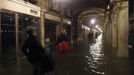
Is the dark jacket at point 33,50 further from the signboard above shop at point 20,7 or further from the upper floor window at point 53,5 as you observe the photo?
the upper floor window at point 53,5

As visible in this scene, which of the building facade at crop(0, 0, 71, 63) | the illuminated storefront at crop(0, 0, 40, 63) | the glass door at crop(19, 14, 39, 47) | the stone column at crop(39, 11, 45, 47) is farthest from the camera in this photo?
the stone column at crop(39, 11, 45, 47)

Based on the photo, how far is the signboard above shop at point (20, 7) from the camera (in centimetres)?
1443

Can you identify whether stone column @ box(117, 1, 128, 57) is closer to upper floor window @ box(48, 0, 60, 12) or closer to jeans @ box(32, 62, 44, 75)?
upper floor window @ box(48, 0, 60, 12)

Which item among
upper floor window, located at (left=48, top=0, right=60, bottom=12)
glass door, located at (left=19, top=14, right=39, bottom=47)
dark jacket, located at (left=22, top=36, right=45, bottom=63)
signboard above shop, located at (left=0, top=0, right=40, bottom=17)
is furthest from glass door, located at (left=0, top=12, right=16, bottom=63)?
upper floor window, located at (left=48, top=0, right=60, bottom=12)

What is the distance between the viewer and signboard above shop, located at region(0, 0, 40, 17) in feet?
47.3

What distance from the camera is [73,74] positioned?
10.7 meters

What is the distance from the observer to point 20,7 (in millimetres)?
16828

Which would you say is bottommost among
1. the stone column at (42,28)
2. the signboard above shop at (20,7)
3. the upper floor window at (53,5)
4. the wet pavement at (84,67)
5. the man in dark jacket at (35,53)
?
the wet pavement at (84,67)

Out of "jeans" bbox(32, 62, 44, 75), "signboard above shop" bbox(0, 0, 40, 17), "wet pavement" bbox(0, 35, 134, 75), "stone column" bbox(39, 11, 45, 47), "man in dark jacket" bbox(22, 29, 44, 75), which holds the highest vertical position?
"signboard above shop" bbox(0, 0, 40, 17)

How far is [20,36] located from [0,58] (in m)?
3.10

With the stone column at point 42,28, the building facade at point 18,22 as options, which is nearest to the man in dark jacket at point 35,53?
the building facade at point 18,22

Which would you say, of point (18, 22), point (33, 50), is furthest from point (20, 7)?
point (33, 50)

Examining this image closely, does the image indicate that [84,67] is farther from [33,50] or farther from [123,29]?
[33,50]

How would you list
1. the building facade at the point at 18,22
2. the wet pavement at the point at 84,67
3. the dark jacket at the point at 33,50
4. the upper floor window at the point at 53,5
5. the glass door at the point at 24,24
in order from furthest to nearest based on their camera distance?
the upper floor window at the point at 53,5 → the glass door at the point at 24,24 → the building facade at the point at 18,22 → the wet pavement at the point at 84,67 → the dark jacket at the point at 33,50
